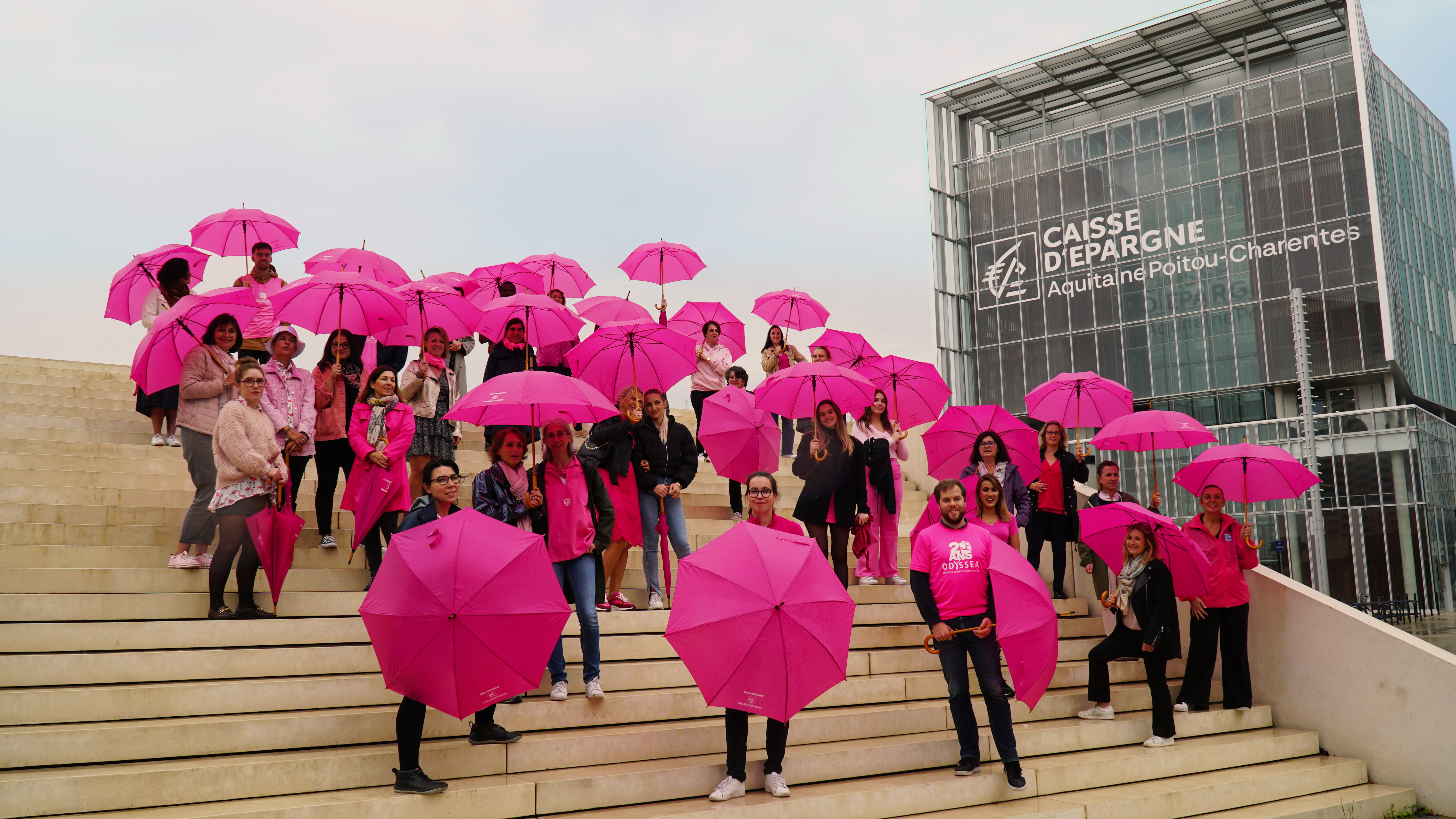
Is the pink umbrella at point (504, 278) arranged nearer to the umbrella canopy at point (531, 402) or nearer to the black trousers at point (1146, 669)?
the umbrella canopy at point (531, 402)

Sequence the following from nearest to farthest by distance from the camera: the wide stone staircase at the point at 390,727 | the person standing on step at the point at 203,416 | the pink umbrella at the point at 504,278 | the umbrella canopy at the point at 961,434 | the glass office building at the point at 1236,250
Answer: the wide stone staircase at the point at 390,727 → the person standing on step at the point at 203,416 → the umbrella canopy at the point at 961,434 → the pink umbrella at the point at 504,278 → the glass office building at the point at 1236,250

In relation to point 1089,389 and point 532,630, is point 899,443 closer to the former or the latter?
point 1089,389

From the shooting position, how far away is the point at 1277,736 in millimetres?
7938

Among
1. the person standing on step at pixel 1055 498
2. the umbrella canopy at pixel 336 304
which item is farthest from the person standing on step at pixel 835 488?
the umbrella canopy at pixel 336 304

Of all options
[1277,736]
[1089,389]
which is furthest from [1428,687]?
[1089,389]

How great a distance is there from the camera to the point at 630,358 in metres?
8.83

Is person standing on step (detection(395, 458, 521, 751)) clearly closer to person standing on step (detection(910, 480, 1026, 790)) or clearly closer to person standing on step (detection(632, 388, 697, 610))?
person standing on step (detection(632, 388, 697, 610))

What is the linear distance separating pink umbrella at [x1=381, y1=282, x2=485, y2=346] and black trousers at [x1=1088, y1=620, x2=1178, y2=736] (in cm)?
577

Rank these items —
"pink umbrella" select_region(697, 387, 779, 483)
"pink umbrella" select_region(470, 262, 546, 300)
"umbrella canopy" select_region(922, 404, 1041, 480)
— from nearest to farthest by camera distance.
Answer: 1. "pink umbrella" select_region(697, 387, 779, 483)
2. "umbrella canopy" select_region(922, 404, 1041, 480)
3. "pink umbrella" select_region(470, 262, 546, 300)

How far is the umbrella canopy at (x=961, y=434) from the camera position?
9.27 meters

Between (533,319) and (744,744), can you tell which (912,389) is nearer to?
(533,319)

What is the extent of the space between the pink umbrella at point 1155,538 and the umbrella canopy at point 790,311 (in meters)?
4.91

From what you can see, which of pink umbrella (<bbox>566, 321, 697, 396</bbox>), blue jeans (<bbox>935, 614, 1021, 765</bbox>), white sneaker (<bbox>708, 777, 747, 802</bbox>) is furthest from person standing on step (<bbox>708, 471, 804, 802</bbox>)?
pink umbrella (<bbox>566, 321, 697, 396</bbox>)

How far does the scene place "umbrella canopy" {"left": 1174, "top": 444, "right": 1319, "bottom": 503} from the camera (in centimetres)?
884
